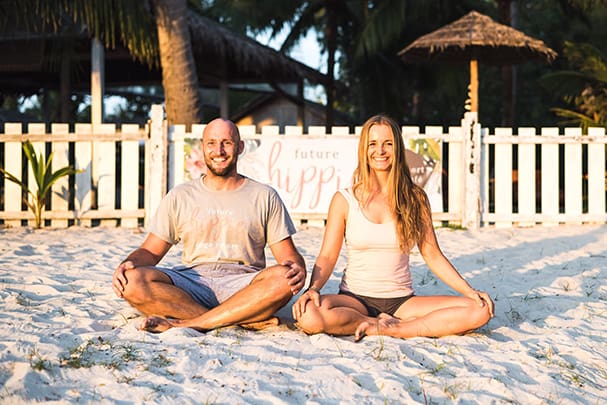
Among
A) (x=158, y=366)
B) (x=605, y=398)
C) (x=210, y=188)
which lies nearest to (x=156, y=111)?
(x=210, y=188)

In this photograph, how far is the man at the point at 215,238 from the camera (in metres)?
3.96

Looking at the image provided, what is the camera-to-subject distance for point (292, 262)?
12.4 feet

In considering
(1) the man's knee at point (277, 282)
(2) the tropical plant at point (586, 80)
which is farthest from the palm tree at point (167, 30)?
(2) the tropical plant at point (586, 80)

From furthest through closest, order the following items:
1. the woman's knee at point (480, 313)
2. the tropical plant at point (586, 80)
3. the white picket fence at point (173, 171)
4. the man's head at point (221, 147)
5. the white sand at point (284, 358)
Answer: the tropical plant at point (586, 80) → the white picket fence at point (173, 171) → the man's head at point (221, 147) → the woman's knee at point (480, 313) → the white sand at point (284, 358)

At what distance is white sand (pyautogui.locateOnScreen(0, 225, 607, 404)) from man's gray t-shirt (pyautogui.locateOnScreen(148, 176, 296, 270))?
1.70ft

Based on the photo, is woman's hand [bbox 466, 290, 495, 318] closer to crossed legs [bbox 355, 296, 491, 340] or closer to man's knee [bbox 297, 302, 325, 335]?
crossed legs [bbox 355, 296, 491, 340]

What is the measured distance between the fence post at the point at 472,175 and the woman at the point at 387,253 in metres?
5.20

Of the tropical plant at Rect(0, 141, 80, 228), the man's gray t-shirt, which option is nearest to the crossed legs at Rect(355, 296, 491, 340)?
the man's gray t-shirt

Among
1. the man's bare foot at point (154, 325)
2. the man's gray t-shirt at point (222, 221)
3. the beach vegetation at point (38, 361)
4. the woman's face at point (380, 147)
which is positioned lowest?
the beach vegetation at point (38, 361)

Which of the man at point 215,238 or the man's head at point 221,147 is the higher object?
the man's head at point 221,147

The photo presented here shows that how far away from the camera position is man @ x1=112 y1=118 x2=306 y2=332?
3.96 m

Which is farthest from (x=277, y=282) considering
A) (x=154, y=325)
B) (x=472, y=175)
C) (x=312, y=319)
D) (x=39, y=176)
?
(x=39, y=176)

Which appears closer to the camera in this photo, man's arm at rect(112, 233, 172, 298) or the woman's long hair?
man's arm at rect(112, 233, 172, 298)

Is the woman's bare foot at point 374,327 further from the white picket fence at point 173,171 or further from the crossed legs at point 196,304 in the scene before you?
the white picket fence at point 173,171
